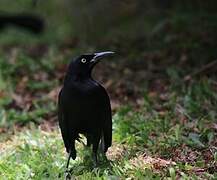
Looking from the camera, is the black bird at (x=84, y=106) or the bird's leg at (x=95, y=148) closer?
the black bird at (x=84, y=106)

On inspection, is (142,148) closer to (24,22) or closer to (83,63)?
(83,63)

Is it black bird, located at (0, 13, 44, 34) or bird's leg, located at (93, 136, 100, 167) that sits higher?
bird's leg, located at (93, 136, 100, 167)

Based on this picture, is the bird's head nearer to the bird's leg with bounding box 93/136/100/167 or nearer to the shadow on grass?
the bird's leg with bounding box 93/136/100/167

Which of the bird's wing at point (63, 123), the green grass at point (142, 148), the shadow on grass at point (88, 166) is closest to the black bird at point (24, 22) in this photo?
the green grass at point (142, 148)

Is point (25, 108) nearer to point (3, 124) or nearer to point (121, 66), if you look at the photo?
point (3, 124)

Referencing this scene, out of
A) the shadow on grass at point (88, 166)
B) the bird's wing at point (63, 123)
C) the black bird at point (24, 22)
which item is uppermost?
the bird's wing at point (63, 123)

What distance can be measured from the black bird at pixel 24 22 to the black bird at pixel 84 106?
940cm

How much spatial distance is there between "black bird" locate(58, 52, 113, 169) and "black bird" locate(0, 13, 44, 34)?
9.40 meters

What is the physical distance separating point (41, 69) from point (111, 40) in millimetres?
2389

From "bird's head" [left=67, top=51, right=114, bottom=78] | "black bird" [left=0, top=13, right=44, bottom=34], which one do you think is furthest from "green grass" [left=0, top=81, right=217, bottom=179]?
"black bird" [left=0, top=13, right=44, bottom=34]

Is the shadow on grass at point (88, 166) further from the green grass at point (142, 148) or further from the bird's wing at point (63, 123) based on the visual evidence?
the bird's wing at point (63, 123)

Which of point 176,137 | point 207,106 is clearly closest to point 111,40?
point 207,106

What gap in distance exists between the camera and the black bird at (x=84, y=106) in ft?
19.4

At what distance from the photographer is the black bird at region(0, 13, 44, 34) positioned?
50.4ft
